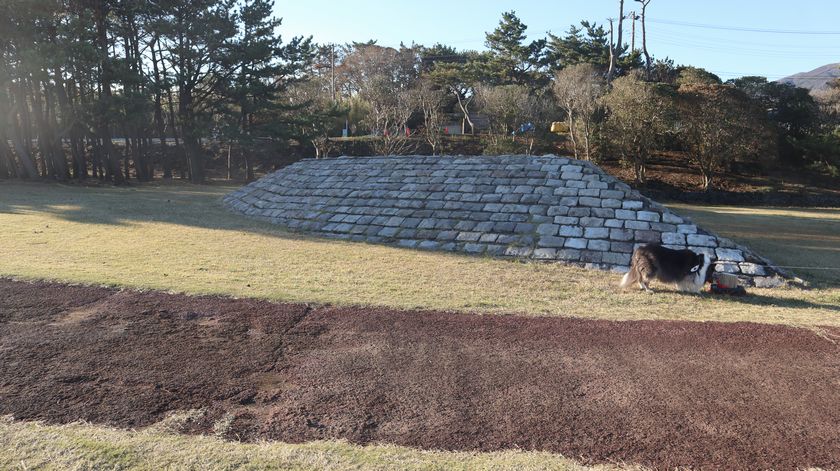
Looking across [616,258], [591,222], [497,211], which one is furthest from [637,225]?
[497,211]

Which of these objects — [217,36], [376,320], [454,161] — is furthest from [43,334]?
[217,36]

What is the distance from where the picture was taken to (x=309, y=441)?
3609 mm

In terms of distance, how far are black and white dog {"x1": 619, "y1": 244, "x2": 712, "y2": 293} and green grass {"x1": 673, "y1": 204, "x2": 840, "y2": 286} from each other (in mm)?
2512

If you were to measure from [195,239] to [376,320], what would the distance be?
23.1 feet

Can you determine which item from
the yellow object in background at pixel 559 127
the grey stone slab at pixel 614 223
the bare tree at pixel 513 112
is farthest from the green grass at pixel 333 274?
the yellow object in background at pixel 559 127

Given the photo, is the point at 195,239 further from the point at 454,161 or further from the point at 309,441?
the point at 309,441

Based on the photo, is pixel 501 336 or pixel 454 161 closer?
pixel 501 336

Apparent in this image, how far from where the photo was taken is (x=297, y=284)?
26.2 feet

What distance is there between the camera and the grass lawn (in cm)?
334

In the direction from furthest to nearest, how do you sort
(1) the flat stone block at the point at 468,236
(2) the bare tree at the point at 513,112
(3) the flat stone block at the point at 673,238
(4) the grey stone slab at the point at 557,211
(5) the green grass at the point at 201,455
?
(2) the bare tree at the point at 513,112 < (1) the flat stone block at the point at 468,236 < (4) the grey stone slab at the point at 557,211 < (3) the flat stone block at the point at 673,238 < (5) the green grass at the point at 201,455

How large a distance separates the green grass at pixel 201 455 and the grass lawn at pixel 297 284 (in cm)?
1

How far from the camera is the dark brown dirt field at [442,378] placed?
3717mm

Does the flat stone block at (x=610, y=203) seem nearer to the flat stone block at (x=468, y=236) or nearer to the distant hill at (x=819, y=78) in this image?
the flat stone block at (x=468, y=236)

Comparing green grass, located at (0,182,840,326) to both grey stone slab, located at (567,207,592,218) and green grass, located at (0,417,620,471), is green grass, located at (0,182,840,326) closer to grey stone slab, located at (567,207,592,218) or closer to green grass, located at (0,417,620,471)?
grey stone slab, located at (567,207,592,218)
